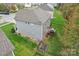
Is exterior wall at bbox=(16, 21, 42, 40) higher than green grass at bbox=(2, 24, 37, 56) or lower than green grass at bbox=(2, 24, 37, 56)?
higher

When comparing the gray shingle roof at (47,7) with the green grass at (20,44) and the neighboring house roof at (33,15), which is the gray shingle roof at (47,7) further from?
the green grass at (20,44)

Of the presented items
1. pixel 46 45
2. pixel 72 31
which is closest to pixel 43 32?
pixel 46 45

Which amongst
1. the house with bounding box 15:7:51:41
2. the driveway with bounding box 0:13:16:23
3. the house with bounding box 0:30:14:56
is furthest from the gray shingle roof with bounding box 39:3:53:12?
the house with bounding box 0:30:14:56

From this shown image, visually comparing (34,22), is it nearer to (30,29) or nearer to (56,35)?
(30,29)

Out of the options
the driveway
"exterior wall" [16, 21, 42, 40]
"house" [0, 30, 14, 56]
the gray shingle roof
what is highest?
the gray shingle roof

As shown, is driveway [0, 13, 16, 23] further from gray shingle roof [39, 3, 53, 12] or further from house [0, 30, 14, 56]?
gray shingle roof [39, 3, 53, 12]

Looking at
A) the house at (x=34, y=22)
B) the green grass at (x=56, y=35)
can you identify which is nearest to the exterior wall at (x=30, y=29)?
the house at (x=34, y=22)

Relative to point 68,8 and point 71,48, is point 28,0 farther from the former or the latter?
point 71,48
